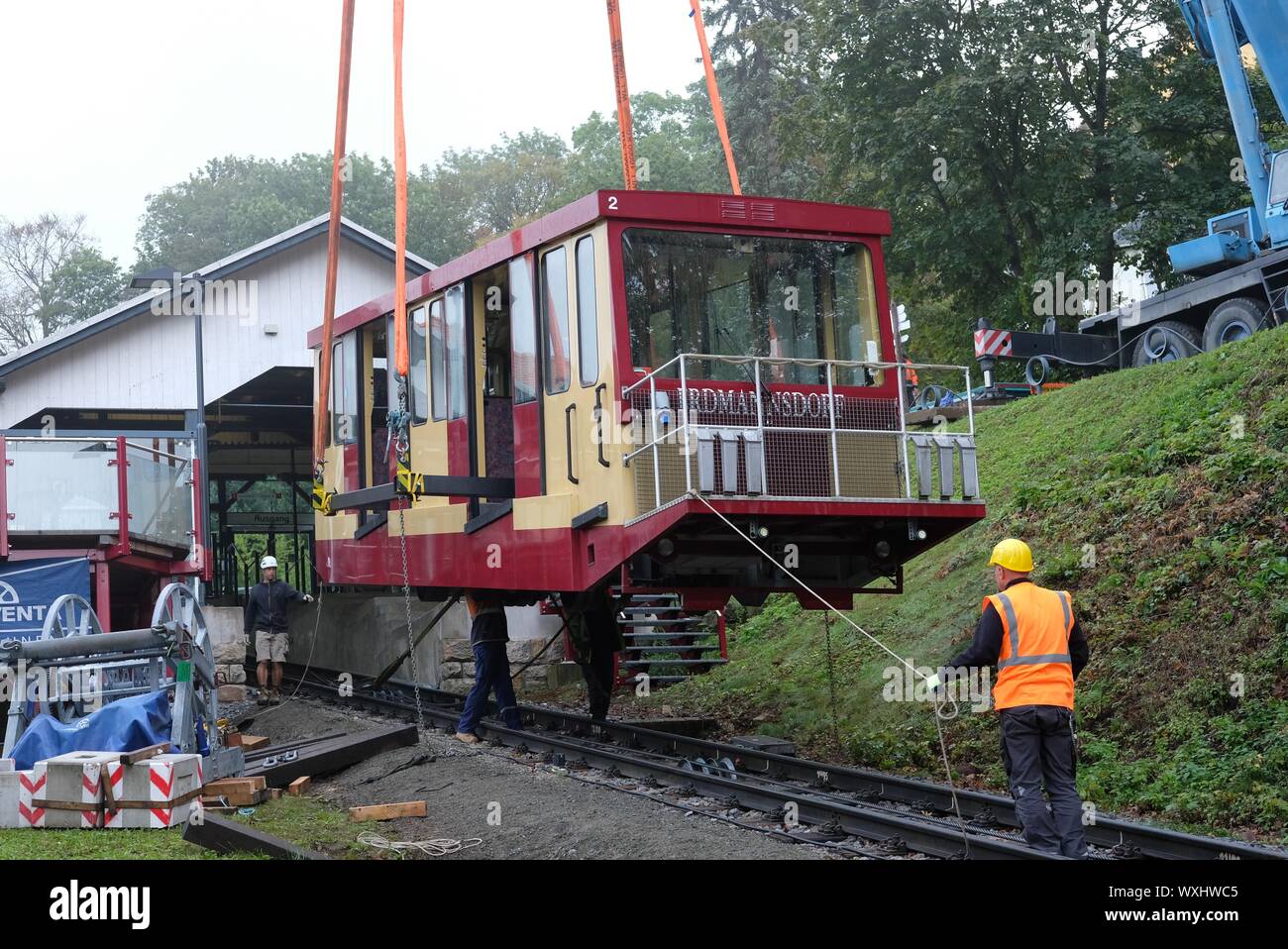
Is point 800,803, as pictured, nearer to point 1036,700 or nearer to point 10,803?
point 1036,700

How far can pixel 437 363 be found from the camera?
13.4m

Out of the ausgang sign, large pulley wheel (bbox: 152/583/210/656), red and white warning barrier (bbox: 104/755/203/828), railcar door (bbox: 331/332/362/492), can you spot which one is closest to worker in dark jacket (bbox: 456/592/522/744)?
large pulley wheel (bbox: 152/583/210/656)

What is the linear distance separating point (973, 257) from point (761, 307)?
1724cm

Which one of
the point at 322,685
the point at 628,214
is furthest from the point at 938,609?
the point at 322,685

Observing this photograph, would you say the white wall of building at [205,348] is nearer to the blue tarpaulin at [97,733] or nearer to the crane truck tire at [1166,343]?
the blue tarpaulin at [97,733]

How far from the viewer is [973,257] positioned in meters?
27.5

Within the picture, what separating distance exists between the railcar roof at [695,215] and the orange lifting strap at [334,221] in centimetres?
Result: 238

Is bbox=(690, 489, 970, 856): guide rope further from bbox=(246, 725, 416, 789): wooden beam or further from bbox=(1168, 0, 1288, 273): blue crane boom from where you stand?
bbox=(1168, 0, 1288, 273): blue crane boom

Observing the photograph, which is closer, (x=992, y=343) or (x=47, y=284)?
(x=992, y=343)

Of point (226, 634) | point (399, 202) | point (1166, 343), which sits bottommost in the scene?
point (226, 634)

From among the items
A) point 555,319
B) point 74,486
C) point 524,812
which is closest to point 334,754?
point 524,812

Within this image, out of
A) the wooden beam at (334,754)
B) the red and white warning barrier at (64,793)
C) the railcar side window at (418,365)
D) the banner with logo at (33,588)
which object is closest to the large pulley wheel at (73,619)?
the wooden beam at (334,754)

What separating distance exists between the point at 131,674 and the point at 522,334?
4.13 m
